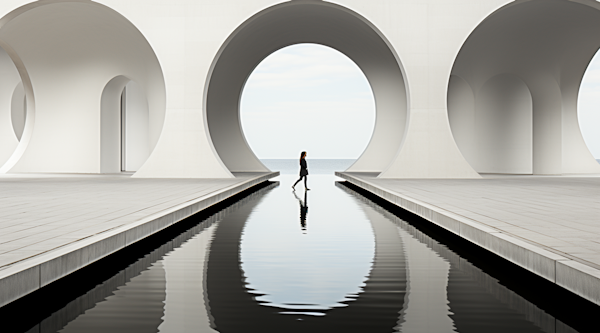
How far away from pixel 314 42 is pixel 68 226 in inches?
749

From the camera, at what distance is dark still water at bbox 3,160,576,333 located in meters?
3.30

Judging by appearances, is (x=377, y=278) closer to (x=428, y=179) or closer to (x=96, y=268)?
(x=96, y=268)

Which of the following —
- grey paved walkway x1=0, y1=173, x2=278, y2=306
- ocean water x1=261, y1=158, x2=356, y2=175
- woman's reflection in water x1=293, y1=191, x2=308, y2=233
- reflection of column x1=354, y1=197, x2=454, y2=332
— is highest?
ocean water x1=261, y1=158, x2=356, y2=175

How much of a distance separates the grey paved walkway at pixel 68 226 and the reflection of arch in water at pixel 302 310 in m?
1.03

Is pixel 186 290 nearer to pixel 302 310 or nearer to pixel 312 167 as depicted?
pixel 302 310

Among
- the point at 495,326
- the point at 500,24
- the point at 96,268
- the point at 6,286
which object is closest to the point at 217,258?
the point at 96,268

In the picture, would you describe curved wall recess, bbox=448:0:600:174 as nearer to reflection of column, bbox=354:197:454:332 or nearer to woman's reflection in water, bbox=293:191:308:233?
woman's reflection in water, bbox=293:191:308:233

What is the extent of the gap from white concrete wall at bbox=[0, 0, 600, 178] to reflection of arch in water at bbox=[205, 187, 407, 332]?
1133 centimetres

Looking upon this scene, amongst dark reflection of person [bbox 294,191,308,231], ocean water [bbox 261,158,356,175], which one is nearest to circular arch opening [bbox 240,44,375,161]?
ocean water [bbox 261,158,356,175]

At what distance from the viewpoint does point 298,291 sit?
402 centimetres

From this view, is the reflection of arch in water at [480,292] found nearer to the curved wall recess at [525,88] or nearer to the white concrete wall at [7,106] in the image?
the curved wall recess at [525,88]

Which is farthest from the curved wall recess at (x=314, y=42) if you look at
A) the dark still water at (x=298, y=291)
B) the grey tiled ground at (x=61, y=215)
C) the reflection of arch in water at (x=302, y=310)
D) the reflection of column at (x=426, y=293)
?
the reflection of arch in water at (x=302, y=310)

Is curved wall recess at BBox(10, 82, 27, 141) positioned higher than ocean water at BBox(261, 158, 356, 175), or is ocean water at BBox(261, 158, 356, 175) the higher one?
curved wall recess at BBox(10, 82, 27, 141)

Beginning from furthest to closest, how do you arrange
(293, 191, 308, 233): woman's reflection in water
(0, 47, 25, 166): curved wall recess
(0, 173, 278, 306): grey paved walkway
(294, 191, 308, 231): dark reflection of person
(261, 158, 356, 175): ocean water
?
1. (261, 158, 356, 175): ocean water
2. (0, 47, 25, 166): curved wall recess
3. (294, 191, 308, 231): dark reflection of person
4. (293, 191, 308, 233): woman's reflection in water
5. (0, 173, 278, 306): grey paved walkway
